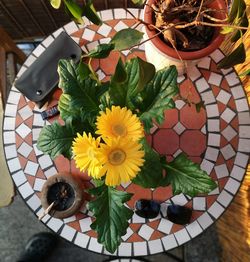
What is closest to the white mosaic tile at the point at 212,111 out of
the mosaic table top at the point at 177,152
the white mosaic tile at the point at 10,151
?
the mosaic table top at the point at 177,152

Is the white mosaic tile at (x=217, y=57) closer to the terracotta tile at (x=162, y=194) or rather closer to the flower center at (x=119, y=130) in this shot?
the terracotta tile at (x=162, y=194)

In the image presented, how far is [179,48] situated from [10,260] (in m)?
1.45

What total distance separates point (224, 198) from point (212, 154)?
0.15 metres

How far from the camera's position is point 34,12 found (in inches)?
73.4

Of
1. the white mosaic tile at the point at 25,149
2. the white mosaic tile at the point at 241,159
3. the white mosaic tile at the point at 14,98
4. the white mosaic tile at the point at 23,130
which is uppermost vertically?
the white mosaic tile at the point at 14,98

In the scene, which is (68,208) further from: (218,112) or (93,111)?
(218,112)

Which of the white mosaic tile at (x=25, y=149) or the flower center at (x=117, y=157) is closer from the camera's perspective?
the flower center at (x=117, y=157)

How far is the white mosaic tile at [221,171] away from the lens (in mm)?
1338

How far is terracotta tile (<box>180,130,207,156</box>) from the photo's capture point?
1341mm

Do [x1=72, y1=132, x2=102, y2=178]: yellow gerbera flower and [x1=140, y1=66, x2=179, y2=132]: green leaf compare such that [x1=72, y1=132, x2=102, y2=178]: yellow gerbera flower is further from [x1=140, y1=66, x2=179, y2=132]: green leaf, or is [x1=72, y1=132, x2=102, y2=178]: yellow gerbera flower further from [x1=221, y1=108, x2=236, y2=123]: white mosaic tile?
[x1=221, y1=108, x2=236, y2=123]: white mosaic tile

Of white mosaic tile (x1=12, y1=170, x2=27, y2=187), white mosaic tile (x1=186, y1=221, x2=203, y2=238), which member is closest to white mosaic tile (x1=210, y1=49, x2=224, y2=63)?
white mosaic tile (x1=186, y1=221, x2=203, y2=238)

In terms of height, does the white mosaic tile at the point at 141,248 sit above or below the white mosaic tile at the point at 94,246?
below

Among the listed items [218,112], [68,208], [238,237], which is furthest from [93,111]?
[238,237]

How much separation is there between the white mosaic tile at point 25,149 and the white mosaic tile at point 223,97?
65 centimetres
